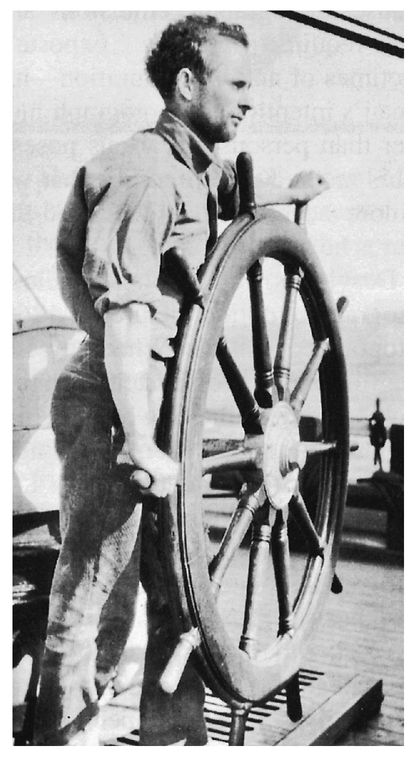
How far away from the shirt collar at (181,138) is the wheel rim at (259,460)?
0.13 metres

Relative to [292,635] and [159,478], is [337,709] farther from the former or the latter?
[159,478]

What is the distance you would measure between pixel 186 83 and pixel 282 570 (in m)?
0.89

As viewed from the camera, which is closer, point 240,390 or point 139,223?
point 139,223

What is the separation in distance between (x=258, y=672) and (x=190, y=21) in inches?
43.1

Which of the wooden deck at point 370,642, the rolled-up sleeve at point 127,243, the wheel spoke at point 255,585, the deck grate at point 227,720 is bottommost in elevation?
the deck grate at point 227,720

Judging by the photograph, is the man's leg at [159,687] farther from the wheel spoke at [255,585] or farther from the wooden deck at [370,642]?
the wooden deck at [370,642]

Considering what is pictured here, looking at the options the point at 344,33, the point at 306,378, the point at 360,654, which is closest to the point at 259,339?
the point at 306,378

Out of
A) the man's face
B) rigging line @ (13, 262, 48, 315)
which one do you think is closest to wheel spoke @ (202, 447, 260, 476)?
rigging line @ (13, 262, 48, 315)

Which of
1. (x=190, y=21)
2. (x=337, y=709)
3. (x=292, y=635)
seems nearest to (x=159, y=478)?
(x=292, y=635)

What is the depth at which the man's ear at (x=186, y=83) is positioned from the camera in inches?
50.0

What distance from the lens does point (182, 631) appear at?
1.16 m

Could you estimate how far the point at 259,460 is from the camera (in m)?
1.37

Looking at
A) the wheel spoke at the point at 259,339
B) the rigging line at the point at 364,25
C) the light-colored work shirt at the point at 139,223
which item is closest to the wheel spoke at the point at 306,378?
the wheel spoke at the point at 259,339

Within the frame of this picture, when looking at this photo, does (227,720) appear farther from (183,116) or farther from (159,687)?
(183,116)
